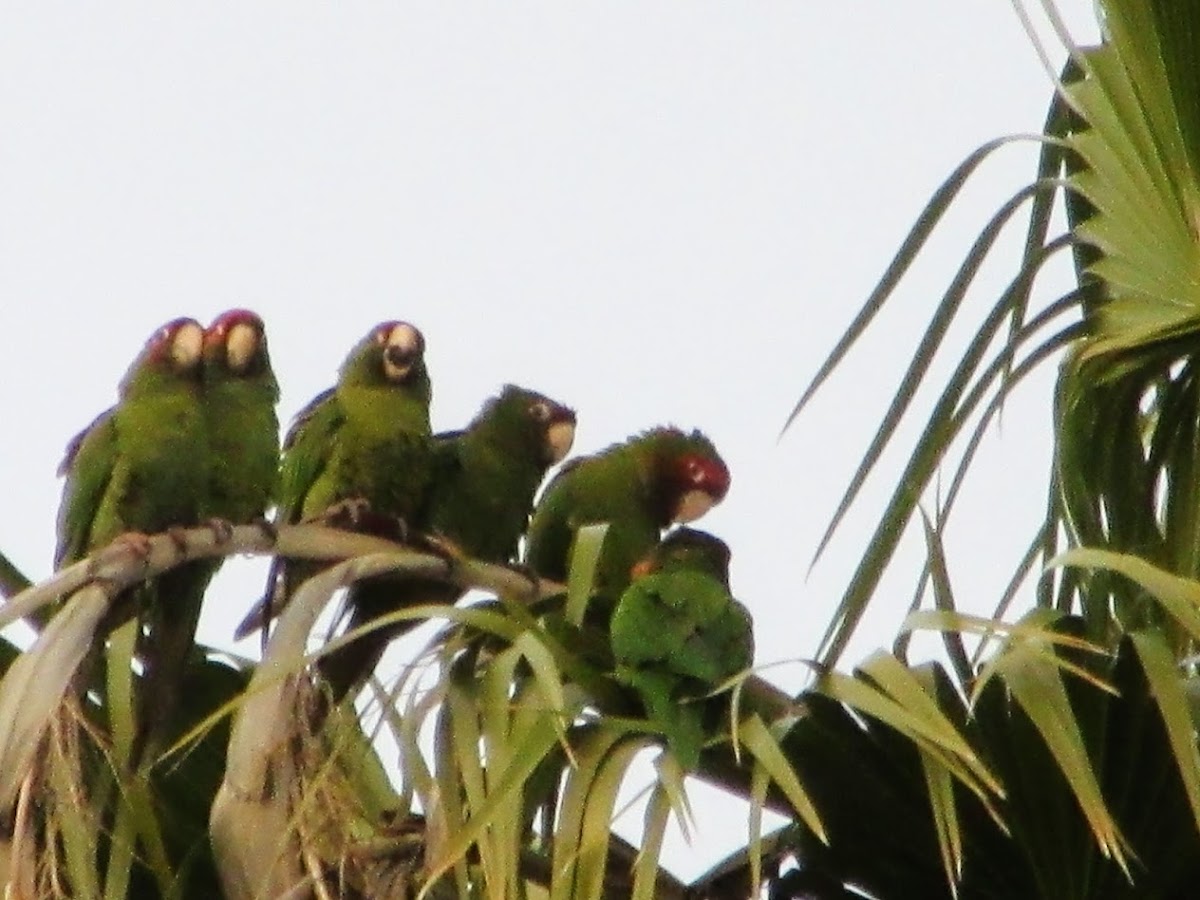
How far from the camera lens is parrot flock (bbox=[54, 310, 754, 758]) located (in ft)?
8.61

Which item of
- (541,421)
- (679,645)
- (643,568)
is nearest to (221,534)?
(679,645)

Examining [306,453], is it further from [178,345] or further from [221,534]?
[221,534]

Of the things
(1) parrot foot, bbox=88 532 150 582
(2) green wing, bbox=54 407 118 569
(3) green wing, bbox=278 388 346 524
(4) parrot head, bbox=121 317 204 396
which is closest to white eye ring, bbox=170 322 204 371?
(4) parrot head, bbox=121 317 204 396

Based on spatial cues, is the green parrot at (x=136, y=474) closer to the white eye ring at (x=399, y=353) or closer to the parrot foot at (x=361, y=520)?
the parrot foot at (x=361, y=520)

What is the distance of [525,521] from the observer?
339 centimetres

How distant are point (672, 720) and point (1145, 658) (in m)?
0.44

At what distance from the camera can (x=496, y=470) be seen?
331 centimetres

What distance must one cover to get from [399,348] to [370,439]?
0.63 ft

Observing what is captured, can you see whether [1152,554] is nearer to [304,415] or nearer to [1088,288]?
[1088,288]

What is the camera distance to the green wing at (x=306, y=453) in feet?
10.7

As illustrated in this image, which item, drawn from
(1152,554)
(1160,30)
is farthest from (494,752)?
(1160,30)

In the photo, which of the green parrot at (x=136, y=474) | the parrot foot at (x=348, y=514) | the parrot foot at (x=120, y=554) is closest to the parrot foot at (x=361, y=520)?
the parrot foot at (x=348, y=514)

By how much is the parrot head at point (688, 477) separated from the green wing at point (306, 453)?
0.55 m

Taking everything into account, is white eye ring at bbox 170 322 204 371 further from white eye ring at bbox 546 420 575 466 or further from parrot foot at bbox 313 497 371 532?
white eye ring at bbox 546 420 575 466
